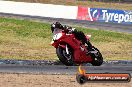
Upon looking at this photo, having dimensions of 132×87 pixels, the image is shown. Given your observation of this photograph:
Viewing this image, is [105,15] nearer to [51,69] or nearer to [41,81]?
[51,69]

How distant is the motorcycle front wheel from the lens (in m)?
11.8

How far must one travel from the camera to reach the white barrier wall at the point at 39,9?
124ft

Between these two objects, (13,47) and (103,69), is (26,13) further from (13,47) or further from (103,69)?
(103,69)

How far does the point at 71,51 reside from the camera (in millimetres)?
12211

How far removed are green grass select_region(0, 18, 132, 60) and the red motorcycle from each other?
6338mm

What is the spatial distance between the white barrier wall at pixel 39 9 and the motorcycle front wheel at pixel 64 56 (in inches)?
986

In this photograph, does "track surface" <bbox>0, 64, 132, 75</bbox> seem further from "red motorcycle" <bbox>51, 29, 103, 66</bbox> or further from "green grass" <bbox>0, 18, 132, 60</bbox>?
"green grass" <bbox>0, 18, 132, 60</bbox>

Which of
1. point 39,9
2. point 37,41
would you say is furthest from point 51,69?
point 39,9

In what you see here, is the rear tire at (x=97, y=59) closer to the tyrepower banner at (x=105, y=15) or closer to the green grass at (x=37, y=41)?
the green grass at (x=37, y=41)

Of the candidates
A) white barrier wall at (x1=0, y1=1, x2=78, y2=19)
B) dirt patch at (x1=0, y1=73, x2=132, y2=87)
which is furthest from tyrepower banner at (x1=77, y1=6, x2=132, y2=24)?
dirt patch at (x1=0, y1=73, x2=132, y2=87)

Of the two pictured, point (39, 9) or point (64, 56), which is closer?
point (64, 56)

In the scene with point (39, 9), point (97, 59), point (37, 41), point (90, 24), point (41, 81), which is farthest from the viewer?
point (39, 9)

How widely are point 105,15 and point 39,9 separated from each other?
25.0ft

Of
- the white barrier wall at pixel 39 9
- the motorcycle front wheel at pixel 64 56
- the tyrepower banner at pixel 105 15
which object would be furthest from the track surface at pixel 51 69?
the white barrier wall at pixel 39 9
